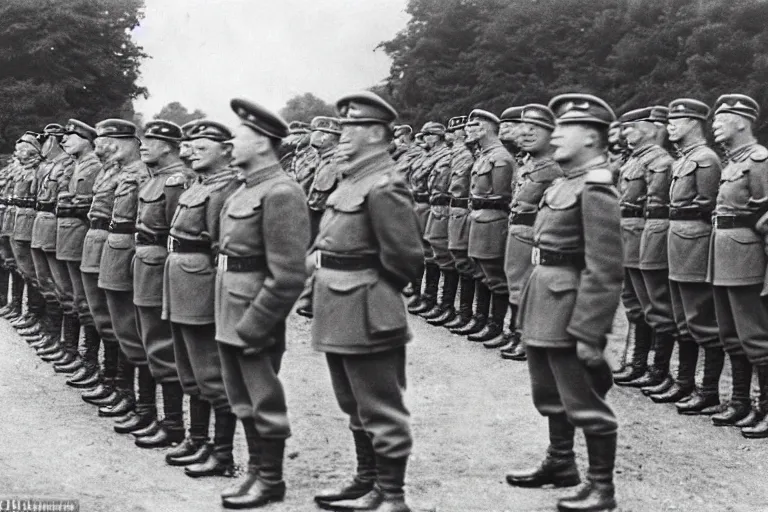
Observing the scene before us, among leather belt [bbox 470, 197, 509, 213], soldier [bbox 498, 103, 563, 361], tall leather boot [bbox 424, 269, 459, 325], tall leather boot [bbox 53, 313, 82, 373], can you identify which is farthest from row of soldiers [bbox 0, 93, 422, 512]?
tall leather boot [bbox 424, 269, 459, 325]

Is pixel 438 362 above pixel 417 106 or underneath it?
underneath

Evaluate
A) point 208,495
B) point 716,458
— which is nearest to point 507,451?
point 716,458

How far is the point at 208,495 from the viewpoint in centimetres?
612

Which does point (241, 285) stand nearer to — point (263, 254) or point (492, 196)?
point (263, 254)

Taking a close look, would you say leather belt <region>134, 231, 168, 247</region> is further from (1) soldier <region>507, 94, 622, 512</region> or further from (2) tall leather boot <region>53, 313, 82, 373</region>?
(2) tall leather boot <region>53, 313, 82, 373</region>

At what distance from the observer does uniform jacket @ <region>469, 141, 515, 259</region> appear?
10359 millimetres

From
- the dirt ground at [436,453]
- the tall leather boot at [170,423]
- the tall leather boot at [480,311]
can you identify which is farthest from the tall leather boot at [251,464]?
the tall leather boot at [480,311]

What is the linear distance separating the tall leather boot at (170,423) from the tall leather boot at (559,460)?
2580 millimetres

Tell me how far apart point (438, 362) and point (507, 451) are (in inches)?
117

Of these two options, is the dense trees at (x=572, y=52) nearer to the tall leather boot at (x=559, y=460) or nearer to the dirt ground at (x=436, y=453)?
the dirt ground at (x=436, y=453)

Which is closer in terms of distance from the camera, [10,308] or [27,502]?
[27,502]

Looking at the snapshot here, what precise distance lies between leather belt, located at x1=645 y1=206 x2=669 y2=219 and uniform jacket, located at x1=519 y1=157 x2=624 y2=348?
123 inches

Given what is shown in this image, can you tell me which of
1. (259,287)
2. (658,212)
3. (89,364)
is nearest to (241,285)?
(259,287)

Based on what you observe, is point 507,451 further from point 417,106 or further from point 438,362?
point 417,106
